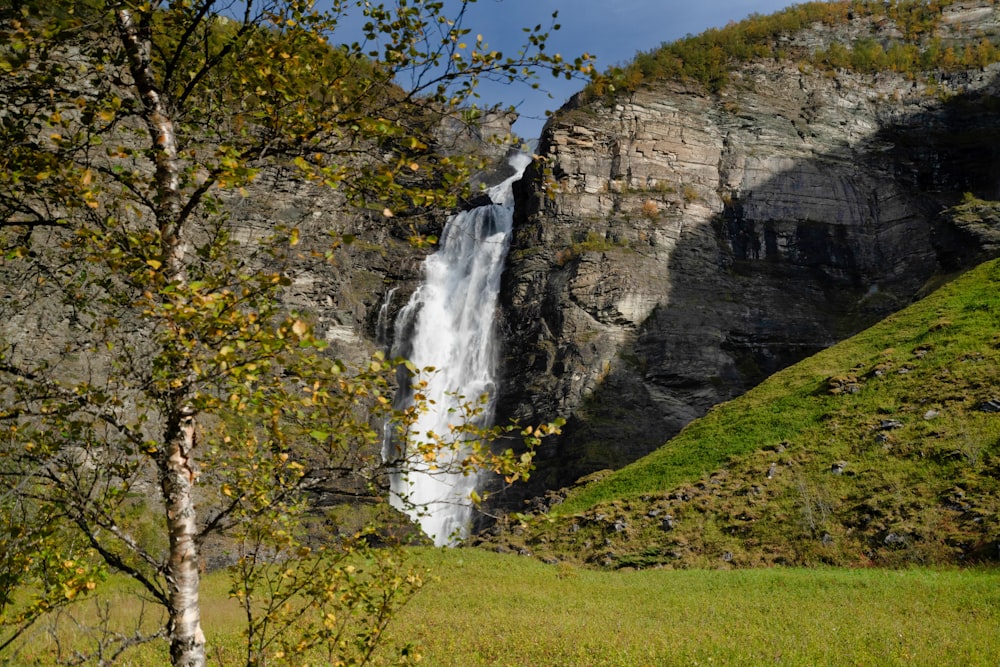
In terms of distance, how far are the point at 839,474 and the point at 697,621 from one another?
12.5 meters

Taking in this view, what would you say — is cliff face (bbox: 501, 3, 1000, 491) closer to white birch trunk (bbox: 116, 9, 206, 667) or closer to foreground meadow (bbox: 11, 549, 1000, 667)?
foreground meadow (bbox: 11, 549, 1000, 667)

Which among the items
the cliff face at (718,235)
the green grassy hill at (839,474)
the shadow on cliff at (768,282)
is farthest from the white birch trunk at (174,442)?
the cliff face at (718,235)

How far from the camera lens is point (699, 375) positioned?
166 ft

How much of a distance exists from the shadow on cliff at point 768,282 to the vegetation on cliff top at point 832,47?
6.74 meters

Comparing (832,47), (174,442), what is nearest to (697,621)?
(174,442)

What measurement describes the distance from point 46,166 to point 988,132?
82.0 m

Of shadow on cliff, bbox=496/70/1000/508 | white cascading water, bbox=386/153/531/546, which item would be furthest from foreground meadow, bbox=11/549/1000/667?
white cascading water, bbox=386/153/531/546

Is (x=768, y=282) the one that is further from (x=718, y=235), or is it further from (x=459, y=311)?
(x=459, y=311)

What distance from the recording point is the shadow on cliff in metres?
47.9

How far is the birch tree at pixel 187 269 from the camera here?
3.86 metres

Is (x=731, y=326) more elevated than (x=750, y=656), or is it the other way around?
(x=731, y=326)

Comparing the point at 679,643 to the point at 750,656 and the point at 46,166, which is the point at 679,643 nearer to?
the point at 750,656

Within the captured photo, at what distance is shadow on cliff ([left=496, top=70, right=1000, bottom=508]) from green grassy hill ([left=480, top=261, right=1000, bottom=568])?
1343 cm

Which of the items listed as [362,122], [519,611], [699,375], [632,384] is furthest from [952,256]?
[362,122]
